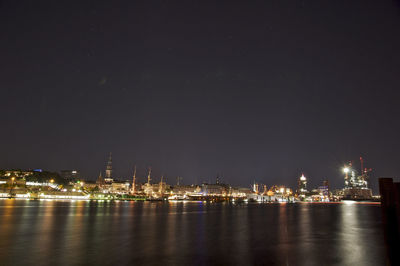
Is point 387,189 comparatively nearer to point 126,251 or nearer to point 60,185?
point 126,251

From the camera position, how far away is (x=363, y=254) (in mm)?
17531

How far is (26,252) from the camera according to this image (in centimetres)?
1548

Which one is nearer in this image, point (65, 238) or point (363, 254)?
point (363, 254)

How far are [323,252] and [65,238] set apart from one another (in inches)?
674

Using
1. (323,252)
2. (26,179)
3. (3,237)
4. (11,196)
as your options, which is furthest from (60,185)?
(323,252)

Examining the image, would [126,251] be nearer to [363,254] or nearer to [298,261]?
[298,261]

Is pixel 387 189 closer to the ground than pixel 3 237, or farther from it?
farther from it

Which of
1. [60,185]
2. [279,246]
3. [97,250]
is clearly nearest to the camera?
[97,250]

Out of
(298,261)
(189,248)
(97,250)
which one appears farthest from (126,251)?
(298,261)

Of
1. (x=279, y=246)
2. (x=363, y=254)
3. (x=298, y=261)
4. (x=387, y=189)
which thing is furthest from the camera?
(x=279, y=246)

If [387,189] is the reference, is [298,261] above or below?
below

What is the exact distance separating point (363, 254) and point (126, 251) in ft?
46.1

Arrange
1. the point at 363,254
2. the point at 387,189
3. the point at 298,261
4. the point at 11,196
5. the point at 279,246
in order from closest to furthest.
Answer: the point at 387,189 → the point at 298,261 → the point at 363,254 → the point at 279,246 → the point at 11,196

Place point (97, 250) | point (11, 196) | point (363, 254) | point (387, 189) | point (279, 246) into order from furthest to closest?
point (11, 196) → point (279, 246) → point (363, 254) → point (97, 250) → point (387, 189)
